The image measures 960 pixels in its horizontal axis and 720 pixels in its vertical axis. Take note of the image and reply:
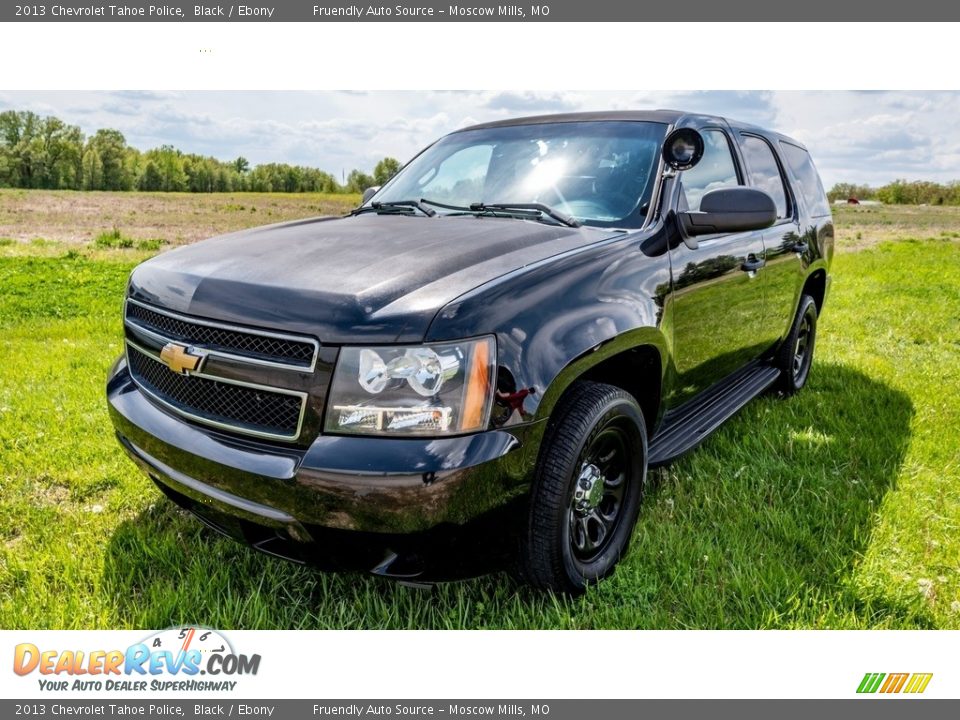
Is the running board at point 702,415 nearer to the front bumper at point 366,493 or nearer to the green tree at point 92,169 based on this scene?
the front bumper at point 366,493

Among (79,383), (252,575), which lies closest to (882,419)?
(252,575)

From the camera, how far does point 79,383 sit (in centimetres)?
504

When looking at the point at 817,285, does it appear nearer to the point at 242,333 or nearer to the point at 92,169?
the point at 242,333

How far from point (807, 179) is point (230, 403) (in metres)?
4.81

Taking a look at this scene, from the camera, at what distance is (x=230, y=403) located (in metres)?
2.23

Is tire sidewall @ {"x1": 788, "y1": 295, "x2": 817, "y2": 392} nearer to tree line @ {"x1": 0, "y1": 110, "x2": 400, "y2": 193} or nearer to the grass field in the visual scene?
the grass field

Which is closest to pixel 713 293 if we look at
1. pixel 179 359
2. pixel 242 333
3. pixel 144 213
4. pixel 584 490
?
pixel 584 490

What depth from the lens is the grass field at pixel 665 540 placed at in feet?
8.17

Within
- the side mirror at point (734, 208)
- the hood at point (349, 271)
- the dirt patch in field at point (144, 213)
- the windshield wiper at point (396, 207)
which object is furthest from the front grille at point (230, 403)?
the dirt patch in field at point (144, 213)

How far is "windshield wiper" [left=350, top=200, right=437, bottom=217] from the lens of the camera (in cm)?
329

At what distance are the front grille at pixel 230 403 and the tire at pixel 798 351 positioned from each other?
3812 millimetres

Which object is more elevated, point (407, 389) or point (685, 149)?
point (685, 149)

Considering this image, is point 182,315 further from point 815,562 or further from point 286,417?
point 815,562

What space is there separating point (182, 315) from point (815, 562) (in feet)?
8.62
